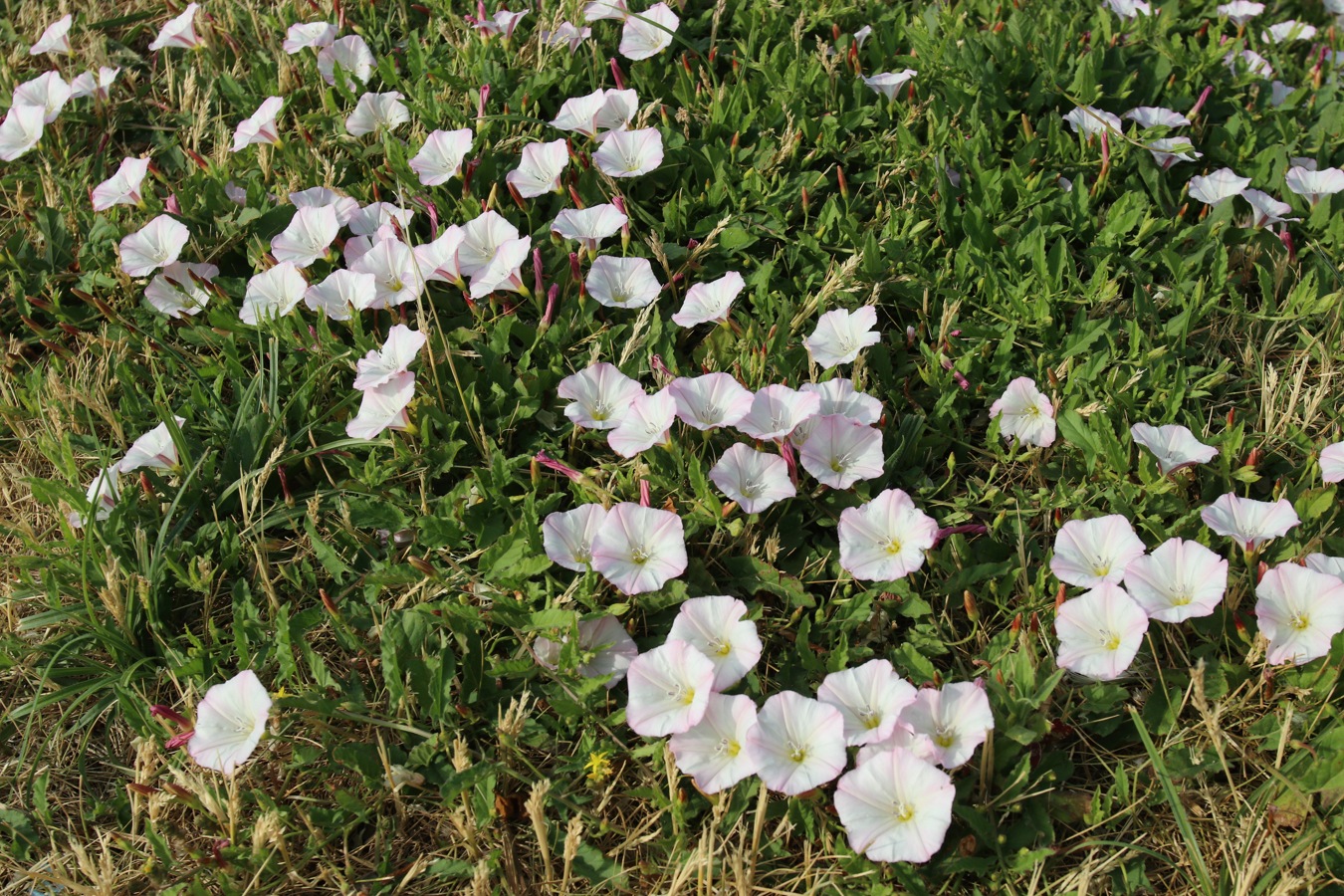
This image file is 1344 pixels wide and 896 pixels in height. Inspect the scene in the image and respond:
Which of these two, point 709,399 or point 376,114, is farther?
point 376,114

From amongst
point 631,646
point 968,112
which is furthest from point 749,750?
point 968,112

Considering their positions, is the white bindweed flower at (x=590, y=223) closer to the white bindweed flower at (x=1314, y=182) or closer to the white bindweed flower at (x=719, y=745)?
the white bindweed flower at (x=719, y=745)

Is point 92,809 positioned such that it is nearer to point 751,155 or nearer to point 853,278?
point 853,278

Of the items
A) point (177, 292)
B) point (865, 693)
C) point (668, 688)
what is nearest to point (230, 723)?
point (668, 688)

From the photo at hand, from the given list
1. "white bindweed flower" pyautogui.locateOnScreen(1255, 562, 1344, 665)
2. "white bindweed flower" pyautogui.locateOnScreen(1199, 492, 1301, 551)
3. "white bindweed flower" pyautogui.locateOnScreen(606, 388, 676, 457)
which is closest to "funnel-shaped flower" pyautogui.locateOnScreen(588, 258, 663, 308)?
"white bindweed flower" pyautogui.locateOnScreen(606, 388, 676, 457)

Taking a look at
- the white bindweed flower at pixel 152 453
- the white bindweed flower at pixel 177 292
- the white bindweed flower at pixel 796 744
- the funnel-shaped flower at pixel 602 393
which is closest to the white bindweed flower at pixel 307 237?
the white bindweed flower at pixel 177 292

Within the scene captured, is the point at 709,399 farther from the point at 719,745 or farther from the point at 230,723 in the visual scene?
the point at 230,723
